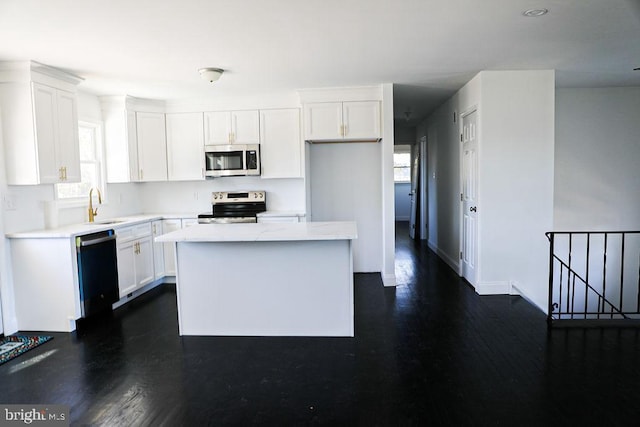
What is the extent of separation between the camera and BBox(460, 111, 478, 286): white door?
4.66m

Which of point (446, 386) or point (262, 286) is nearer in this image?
point (446, 386)

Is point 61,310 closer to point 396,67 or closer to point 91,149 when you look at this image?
point 91,149

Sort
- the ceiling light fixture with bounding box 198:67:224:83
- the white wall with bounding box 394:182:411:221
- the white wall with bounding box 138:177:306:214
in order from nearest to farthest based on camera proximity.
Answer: the ceiling light fixture with bounding box 198:67:224:83 → the white wall with bounding box 138:177:306:214 → the white wall with bounding box 394:182:411:221

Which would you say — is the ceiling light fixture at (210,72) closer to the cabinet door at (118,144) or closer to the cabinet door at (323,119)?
the cabinet door at (323,119)

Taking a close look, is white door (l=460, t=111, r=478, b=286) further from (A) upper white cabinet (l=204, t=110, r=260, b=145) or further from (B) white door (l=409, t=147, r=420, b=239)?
(B) white door (l=409, t=147, r=420, b=239)

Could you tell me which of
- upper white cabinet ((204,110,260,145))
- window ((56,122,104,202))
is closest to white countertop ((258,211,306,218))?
upper white cabinet ((204,110,260,145))

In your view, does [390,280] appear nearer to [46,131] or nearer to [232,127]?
Result: [232,127]

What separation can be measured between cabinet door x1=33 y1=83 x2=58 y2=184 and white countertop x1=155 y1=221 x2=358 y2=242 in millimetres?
1435

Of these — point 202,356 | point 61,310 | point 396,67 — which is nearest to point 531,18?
point 396,67

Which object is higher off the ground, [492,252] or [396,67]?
[396,67]

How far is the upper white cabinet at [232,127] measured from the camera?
17.7 ft

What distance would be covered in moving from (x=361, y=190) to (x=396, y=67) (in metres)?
1.86

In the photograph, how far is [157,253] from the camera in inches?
203

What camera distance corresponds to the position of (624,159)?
5.31 m
